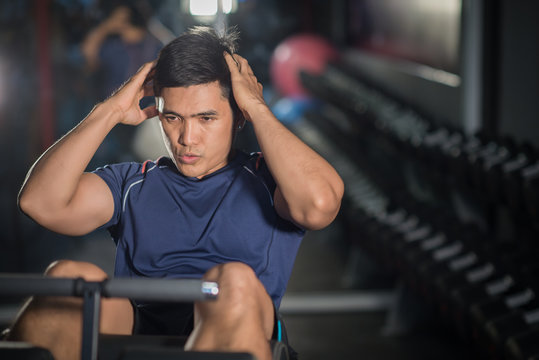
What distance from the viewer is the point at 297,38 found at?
3285 millimetres

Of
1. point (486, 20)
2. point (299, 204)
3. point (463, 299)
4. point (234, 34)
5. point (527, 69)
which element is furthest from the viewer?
point (486, 20)

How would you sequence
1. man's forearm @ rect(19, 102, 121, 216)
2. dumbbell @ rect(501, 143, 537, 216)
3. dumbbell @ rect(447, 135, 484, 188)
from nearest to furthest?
man's forearm @ rect(19, 102, 121, 216) → dumbbell @ rect(501, 143, 537, 216) → dumbbell @ rect(447, 135, 484, 188)

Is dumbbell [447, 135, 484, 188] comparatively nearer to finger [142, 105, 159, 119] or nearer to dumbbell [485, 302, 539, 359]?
dumbbell [485, 302, 539, 359]

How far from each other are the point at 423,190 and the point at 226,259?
245cm

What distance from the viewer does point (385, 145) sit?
3.41m

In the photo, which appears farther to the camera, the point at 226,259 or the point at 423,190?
the point at 423,190

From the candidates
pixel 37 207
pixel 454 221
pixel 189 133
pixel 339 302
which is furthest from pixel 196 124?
pixel 339 302

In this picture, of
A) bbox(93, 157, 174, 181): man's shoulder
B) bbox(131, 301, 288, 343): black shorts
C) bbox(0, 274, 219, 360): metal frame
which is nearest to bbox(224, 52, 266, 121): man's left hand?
bbox(93, 157, 174, 181): man's shoulder

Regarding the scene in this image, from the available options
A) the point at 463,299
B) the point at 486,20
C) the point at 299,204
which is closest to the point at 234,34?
the point at 299,204

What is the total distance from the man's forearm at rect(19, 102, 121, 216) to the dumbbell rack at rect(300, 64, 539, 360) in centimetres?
120

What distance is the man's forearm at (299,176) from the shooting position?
134 centimetres

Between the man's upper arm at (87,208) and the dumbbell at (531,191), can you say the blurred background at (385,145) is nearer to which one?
the dumbbell at (531,191)

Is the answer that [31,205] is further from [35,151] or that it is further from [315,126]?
[315,126]

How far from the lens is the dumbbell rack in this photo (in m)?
2.13
